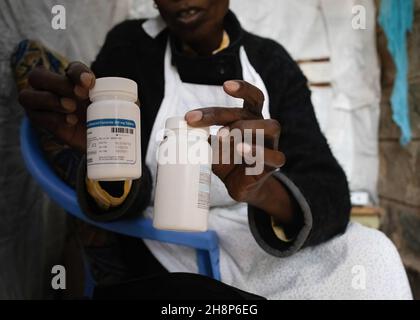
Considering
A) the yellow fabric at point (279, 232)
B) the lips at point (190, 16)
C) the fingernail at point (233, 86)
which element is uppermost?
the lips at point (190, 16)

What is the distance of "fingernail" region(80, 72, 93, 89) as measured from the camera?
1.31 ft

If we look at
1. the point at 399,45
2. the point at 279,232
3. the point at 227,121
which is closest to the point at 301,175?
the point at 279,232

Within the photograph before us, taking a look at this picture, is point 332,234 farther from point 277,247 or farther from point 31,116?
point 31,116

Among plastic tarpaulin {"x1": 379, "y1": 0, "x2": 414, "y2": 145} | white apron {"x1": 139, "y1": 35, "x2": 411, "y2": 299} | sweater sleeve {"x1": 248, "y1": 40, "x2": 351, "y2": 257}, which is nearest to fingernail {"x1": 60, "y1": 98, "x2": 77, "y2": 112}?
white apron {"x1": 139, "y1": 35, "x2": 411, "y2": 299}

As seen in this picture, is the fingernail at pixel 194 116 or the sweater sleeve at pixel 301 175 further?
the sweater sleeve at pixel 301 175

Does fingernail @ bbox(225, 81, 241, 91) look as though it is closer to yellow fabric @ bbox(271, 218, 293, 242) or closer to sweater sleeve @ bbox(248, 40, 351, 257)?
sweater sleeve @ bbox(248, 40, 351, 257)

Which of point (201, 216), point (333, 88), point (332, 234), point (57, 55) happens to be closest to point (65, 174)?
point (57, 55)

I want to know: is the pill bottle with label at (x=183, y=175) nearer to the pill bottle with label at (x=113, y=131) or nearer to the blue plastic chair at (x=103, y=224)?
the pill bottle with label at (x=113, y=131)

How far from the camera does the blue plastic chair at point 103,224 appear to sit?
54 centimetres

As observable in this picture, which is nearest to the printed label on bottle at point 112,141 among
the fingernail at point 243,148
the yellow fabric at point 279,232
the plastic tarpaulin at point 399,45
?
the fingernail at point 243,148

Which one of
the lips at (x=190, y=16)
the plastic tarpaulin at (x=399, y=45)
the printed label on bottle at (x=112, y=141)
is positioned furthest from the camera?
the plastic tarpaulin at (x=399, y=45)

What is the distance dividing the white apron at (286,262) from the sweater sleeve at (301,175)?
0.08ft

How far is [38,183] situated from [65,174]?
70 millimetres
